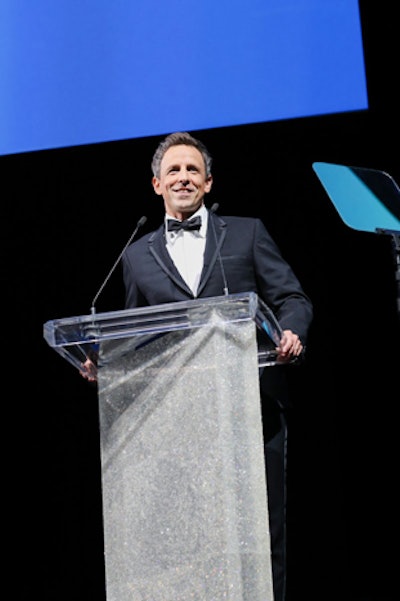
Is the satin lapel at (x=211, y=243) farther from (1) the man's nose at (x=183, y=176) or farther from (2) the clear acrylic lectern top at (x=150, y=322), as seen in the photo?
(2) the clear acrylic lectern top at (x=150, y=322)

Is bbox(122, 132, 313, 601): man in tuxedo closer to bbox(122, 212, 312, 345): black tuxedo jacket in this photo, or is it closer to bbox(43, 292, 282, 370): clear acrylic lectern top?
bbox(122, 212, 312, 345): black tuxedo jacket

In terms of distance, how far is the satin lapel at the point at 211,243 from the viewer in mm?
2480

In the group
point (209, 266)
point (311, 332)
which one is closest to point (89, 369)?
point (209, 266)

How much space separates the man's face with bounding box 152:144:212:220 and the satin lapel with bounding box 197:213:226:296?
0.08 m

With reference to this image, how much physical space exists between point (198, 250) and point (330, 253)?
2.75 ft

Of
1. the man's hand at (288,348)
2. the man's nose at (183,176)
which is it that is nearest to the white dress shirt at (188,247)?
the man's nose at (183,176)

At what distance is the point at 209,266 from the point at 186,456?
76 cm

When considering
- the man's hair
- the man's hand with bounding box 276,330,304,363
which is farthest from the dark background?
the man's hand with bounding box 276,330,304,363

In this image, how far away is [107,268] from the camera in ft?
11.5

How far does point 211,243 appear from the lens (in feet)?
8.47

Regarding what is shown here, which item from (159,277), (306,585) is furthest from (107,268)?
(306,585)

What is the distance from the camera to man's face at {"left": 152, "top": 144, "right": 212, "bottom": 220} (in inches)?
105

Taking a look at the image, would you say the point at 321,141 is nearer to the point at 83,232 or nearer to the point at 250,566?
the point at 83,232

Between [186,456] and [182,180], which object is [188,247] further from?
[186,456]
